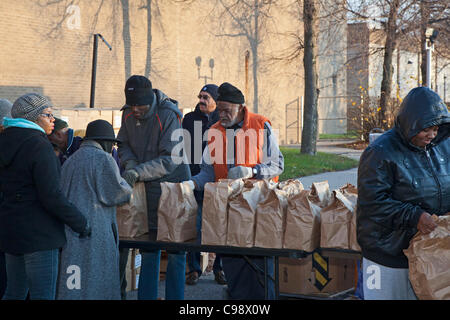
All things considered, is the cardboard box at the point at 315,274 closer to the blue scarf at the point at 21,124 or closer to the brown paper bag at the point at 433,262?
the brown paper bag at the point at 433,262

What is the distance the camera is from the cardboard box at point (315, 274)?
5000 mm

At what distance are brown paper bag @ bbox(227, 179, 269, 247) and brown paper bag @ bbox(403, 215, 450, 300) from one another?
1.18m

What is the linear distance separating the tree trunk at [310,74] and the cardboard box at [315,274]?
1329 centimetres

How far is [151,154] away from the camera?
4.77 metres

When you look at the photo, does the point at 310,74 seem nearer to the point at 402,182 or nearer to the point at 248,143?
the point at 248,143

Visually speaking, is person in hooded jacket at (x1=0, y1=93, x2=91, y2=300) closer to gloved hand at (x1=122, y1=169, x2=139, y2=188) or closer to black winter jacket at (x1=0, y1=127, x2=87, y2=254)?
black winter jacket at (x1=0, y1=127, x2=87, y2=254)

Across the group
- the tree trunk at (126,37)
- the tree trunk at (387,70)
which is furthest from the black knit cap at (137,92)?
the tree trunk at (387,70)

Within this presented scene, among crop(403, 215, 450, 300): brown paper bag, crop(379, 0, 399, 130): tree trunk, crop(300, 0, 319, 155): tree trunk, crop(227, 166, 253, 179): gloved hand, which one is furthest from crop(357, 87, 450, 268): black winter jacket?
crop(379, 0, 399, 130): tree trunk

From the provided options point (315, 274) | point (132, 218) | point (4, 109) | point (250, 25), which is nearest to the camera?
point (132, 218)

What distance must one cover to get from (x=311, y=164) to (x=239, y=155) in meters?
11.9

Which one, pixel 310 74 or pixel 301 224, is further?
pixel 310 74

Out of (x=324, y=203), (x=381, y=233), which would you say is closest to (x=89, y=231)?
(x=324, y=203)

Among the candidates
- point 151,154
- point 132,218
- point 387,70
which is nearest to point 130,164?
point 151,154

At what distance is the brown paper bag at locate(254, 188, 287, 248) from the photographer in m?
3.93
